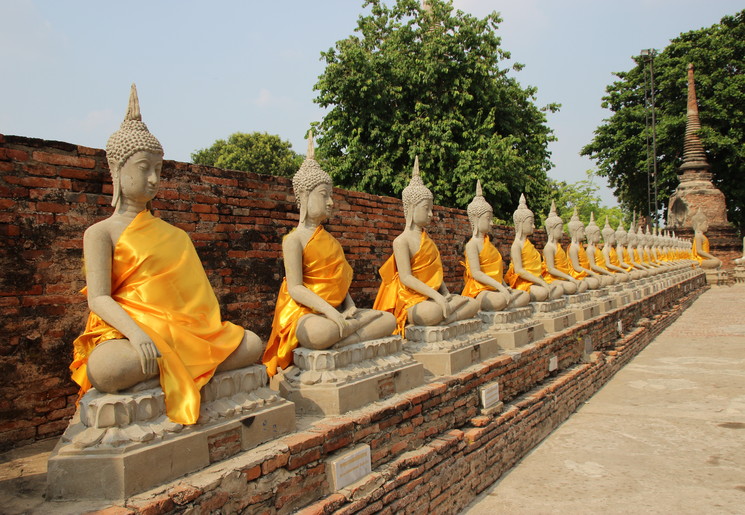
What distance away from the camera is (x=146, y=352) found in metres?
2.56

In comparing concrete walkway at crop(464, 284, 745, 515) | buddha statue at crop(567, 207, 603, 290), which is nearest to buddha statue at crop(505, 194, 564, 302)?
concrete walkway at crop(464, 284, 745, 515)

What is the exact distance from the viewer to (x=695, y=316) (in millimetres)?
15039

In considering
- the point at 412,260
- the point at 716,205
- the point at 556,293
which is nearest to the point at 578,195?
the point at 716,205

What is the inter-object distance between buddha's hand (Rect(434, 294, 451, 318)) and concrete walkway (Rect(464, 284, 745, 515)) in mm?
1449

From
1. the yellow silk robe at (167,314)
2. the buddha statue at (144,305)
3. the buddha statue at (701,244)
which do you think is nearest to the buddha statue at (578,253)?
the buddha statue at (144,305)

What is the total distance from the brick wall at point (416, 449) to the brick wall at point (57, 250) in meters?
1.92

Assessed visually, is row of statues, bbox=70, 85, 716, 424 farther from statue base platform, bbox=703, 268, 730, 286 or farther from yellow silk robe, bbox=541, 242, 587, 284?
statue base platform, bbox=703, 268, 730, 286

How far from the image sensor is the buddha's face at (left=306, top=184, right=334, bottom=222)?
13.3 feet

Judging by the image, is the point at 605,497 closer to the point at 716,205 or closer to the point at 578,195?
the point at 716,205

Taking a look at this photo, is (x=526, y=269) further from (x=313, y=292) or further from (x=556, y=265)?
(x=313, y=292)

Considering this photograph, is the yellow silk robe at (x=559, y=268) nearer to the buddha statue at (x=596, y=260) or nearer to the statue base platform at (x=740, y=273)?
the buddha statue at (x=596, y=260)

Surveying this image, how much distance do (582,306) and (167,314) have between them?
7.06 metres

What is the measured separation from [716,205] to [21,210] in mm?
31631

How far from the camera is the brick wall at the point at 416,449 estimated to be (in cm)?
266
